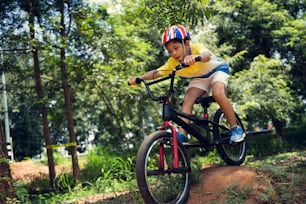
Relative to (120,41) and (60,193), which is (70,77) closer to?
(120,41)

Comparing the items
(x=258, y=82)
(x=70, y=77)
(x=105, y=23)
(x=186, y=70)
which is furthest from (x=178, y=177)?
(x=258, y=82)

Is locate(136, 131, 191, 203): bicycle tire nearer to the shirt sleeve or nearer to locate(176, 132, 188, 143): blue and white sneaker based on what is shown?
locate(176, 132, 188, 143): blue and white sneaker

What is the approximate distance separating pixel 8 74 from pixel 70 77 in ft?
4.04

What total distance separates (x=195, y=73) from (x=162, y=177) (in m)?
1.24

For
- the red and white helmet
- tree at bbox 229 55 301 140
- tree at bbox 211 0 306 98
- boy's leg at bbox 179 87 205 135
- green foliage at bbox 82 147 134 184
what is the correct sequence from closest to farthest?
1. the red and white helmet
2. boy's leg at bbox 179 87 205 135
3. green foliage at bbox 82 147 134 184
4. tree at bbox 229 55 301 140
5. tree at bbox 211 0 306 98

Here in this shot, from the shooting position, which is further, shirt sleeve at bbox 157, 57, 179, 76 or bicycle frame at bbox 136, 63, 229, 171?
shirt sleeve at bbox 157, 57, 179, 76

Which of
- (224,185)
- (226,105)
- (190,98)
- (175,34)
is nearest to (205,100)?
(190,98)

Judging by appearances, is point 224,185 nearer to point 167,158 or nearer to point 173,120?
point 167,158

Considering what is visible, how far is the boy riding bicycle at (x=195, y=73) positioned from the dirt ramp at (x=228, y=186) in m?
0.40

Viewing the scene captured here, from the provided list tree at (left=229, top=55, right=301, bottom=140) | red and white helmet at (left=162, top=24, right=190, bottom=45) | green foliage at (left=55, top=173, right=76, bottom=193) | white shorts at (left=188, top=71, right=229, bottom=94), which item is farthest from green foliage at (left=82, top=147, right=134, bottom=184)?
tree at (left=229, top=55, right=301, bottom=140)

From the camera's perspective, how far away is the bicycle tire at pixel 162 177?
292cm

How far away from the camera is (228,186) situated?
335 cm

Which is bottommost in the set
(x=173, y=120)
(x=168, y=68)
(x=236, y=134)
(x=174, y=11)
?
(x=236, y=134)

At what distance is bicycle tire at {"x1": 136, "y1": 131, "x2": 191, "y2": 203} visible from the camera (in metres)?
2.92
